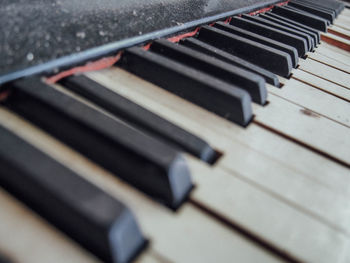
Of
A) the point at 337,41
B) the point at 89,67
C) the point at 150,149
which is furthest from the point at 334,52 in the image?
the point at 150,149

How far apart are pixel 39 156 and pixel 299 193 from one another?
1.33 ft

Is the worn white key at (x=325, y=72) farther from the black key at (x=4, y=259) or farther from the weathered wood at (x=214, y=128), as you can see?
the black key at (x=4, y=259)

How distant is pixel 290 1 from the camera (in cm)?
206

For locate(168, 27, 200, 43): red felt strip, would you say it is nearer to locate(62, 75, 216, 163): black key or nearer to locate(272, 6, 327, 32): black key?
locate(62, 75, 216, 163): black key

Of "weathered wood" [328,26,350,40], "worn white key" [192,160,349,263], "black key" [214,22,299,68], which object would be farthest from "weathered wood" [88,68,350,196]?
"weathered wood" [328,26,350,40]

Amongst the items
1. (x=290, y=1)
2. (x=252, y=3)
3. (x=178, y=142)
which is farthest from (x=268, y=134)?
(x=290, y=1)

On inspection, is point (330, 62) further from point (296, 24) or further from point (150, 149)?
point (150, 149)

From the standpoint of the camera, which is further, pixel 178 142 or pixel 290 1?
pixel 290 1

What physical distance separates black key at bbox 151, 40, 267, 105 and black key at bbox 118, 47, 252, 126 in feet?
0.22

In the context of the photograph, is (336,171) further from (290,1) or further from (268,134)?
(290,1)

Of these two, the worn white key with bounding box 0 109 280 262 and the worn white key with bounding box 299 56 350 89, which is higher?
the worn white key with bounding box 299 56 350 89

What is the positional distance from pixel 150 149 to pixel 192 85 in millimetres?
276

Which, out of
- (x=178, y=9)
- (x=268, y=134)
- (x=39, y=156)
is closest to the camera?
(x=39, y=156)

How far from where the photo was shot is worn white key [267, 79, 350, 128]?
0.89 m
